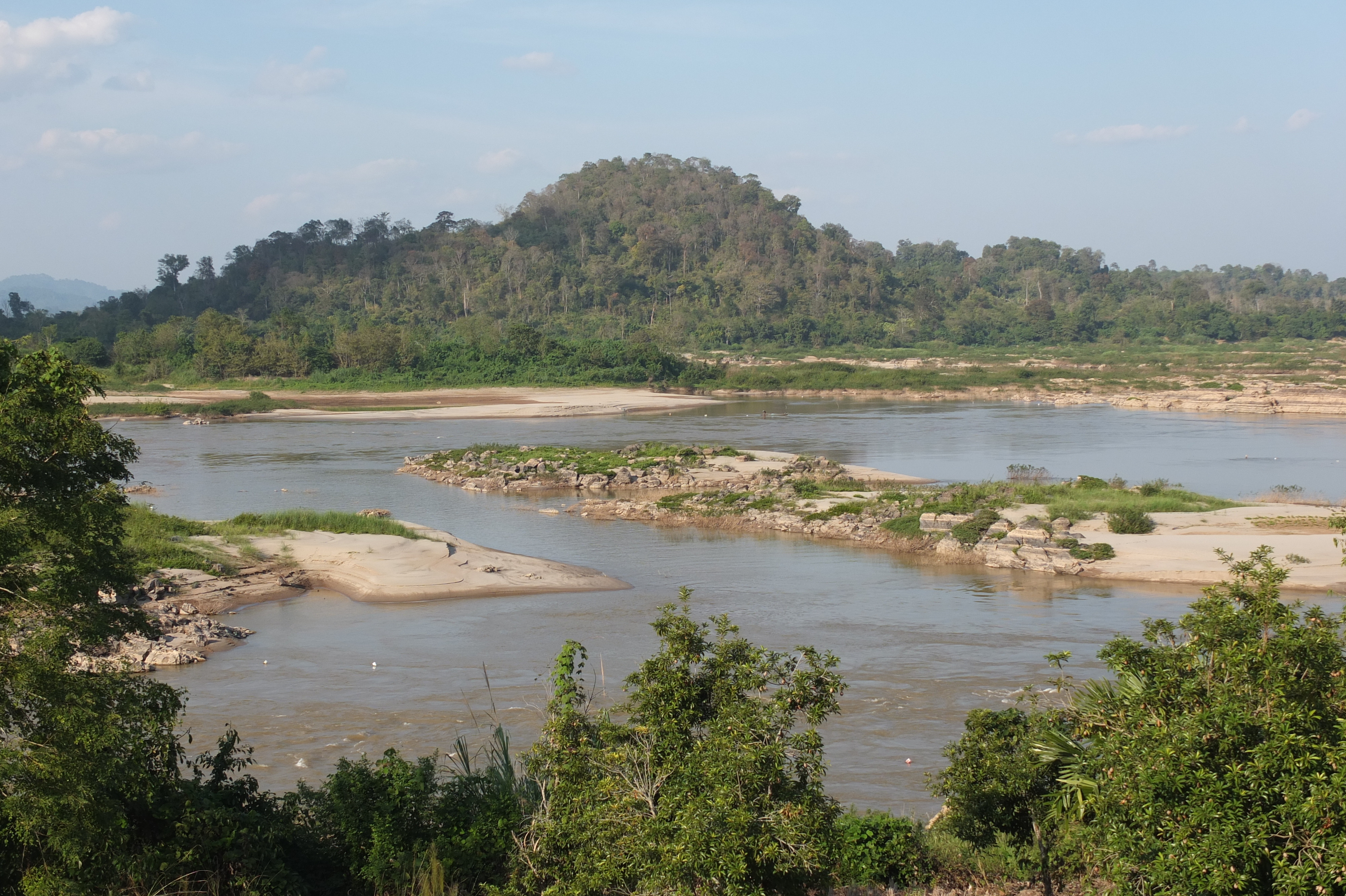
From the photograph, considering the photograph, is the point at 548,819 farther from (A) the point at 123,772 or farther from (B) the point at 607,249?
(B) the point at 607,249

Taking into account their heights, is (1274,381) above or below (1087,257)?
below

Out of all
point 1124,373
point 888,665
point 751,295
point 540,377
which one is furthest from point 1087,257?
point 888,665

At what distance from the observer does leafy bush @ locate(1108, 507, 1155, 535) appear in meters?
25.0

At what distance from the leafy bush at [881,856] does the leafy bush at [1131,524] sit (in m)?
18.2

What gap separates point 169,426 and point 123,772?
194ft

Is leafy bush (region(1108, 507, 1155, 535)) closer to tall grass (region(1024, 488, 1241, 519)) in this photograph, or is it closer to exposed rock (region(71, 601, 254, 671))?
tall grass (region(1024, 488, 1241, 519))

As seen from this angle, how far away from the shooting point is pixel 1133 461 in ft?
134

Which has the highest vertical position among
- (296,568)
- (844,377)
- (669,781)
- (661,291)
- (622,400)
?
(661,291)

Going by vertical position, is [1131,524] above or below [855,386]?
below

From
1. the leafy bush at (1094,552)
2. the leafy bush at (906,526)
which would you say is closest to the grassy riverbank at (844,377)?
the leafy bush at (906,526)

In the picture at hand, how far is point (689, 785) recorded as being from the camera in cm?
686

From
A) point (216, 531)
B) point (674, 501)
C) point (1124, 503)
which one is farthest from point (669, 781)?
point (674, 501)

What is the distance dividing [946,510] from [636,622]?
34.7 ft

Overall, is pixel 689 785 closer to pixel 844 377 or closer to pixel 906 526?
pixel 906 526
